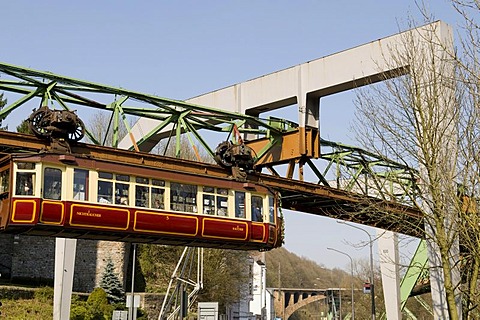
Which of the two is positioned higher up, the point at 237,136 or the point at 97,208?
the point at 237,136

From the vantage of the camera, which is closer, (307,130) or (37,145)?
(37,145)

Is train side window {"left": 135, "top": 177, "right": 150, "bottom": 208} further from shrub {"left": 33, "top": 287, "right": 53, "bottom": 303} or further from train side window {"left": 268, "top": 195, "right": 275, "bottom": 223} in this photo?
shrub {"left": 33, "top": 287, "right": 53, "bottom": 303}

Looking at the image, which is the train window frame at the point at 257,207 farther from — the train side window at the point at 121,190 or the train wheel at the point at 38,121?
the train wheel at the point at 38,121

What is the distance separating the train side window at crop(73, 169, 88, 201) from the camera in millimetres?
19188

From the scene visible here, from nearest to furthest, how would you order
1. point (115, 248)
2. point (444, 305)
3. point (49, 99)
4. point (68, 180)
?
1. point (68, 180)
2. point (49, 99)
3. point (444, 305)
4. point (115, 248)

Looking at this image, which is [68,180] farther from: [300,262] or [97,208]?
[300,262]

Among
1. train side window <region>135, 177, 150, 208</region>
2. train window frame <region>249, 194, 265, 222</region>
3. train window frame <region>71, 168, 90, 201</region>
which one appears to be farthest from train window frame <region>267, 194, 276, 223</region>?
train window frame <region>71, 168, 90, 201</region>

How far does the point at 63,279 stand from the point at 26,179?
8.97 metres

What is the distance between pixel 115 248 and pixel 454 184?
3123 centimetres

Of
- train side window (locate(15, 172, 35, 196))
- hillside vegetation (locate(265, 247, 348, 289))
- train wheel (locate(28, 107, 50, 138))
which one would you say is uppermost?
hillside vegetation (locate(265, 247, 348, 289))

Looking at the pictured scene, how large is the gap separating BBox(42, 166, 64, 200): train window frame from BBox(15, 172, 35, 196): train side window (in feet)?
0.91

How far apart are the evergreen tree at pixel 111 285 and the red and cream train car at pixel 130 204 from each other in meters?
23.0

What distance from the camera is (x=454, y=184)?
68.2 ft

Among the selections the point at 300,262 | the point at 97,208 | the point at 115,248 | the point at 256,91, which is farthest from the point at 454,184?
the point at 300,262
